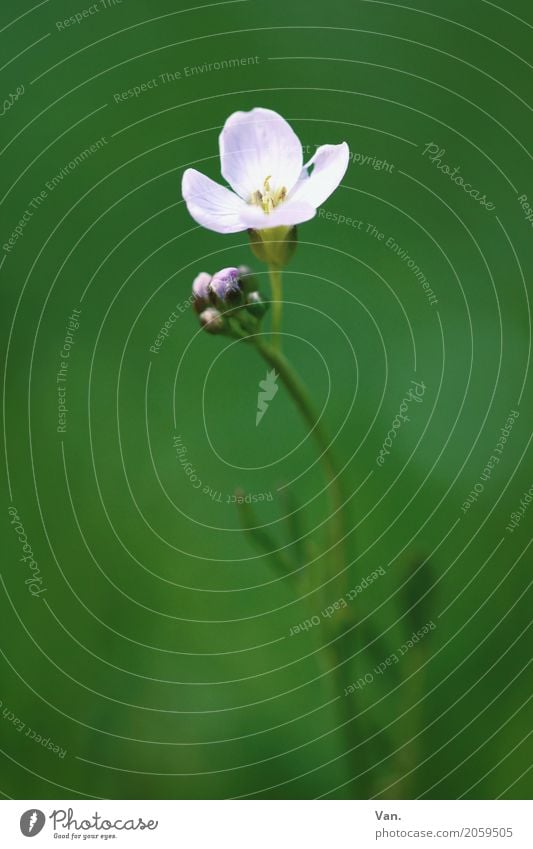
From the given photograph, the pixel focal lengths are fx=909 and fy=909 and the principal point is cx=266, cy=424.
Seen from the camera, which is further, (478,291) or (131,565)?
(478,291)

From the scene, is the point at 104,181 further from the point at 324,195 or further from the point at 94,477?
the point at 324,195

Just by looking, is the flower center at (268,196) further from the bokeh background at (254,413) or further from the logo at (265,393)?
the bokeh background at (254,413)

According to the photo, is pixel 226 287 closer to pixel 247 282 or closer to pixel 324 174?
pixel 247 282

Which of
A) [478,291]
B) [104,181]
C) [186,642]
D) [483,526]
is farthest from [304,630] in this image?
[104,181]

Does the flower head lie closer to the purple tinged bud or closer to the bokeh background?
the purple tinged bud
